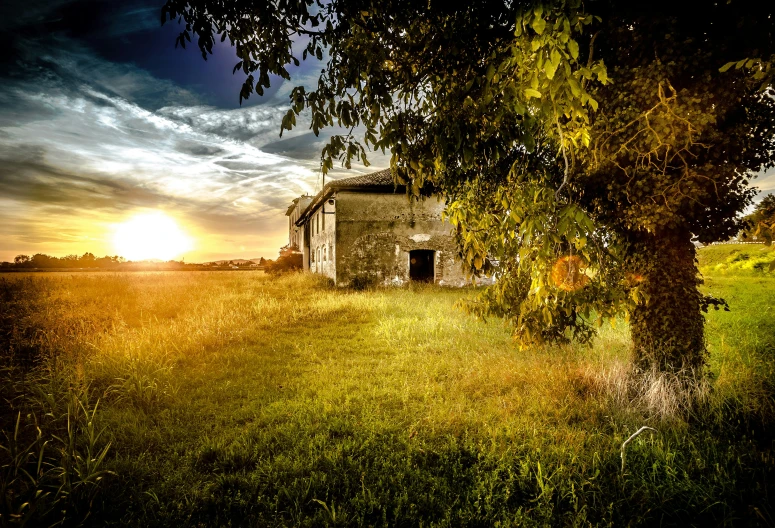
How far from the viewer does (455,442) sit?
12.2ft

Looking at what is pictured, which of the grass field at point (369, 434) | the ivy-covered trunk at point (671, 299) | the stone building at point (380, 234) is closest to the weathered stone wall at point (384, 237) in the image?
the stone building at point (380, 234)

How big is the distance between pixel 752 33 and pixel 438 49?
2479 mm

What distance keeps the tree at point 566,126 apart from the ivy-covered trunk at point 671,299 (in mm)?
17

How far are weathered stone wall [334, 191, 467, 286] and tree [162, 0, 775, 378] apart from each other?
1328 centimetres

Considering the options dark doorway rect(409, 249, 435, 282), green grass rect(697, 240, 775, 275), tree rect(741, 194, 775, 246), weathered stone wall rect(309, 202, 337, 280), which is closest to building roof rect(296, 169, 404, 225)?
weathered stone wall rect(309, 202, 337, 280)

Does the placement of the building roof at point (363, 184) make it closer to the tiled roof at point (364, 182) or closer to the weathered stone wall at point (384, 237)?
the tiled roof at point (364, 182)

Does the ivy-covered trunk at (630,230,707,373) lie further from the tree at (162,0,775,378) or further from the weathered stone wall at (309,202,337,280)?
the weathered stone wall at (309,202,337,280)

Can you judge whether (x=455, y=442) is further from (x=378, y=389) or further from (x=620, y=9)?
(x=620, y=9)

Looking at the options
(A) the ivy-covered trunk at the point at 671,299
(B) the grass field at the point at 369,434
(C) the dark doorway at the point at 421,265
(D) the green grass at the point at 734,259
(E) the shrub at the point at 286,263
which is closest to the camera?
(B) the grass field at the point at 369,434

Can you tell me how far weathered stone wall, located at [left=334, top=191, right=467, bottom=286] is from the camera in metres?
17.7

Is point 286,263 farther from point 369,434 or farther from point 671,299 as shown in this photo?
point 671,299

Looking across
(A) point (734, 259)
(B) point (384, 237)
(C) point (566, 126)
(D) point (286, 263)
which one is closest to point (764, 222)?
(C) point (566, 126)

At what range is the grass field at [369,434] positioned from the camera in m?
2.83

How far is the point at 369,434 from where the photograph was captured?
3.92 meters
